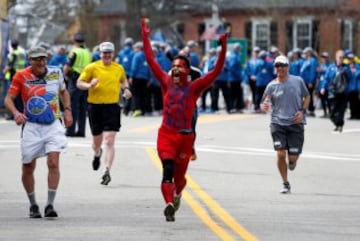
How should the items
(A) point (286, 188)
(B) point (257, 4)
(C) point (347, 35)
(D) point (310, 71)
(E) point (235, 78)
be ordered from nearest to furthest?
(A) point (286, 188), (D) point (310, 71), (E) point (235, 78), (C) point (347, 35), (B) point (257, 4)

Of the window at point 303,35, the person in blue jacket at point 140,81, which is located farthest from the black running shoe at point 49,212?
the window at point 303,35

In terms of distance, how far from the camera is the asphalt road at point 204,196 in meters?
13.1

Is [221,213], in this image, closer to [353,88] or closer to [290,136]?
[290,136]

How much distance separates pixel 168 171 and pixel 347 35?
41.3 metres

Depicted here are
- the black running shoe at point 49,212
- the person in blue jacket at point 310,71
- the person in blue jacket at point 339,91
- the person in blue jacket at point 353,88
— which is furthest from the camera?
the person in blue jacket at point 310,71

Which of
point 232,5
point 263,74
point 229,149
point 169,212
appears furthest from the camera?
point 232,5

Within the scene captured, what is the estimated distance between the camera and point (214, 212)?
48.9 ft

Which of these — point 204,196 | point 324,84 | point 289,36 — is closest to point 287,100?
point 204,196

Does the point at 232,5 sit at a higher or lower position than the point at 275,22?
lower

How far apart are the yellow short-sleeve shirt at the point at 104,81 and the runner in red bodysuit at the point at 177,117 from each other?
4.60m

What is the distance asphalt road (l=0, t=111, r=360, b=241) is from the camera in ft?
43.0

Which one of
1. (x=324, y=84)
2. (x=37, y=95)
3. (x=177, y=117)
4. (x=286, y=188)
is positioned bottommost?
(x=324, y=84)

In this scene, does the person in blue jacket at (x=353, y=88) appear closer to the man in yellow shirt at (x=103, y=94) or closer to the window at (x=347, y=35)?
the man in yellow shirt at (x=103, y=94)

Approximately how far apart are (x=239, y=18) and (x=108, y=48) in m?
53.0
